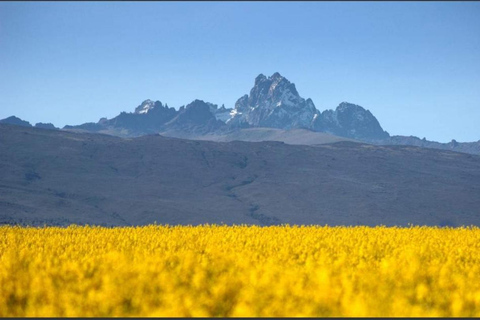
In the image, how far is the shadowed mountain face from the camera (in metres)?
112

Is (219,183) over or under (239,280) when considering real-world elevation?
under

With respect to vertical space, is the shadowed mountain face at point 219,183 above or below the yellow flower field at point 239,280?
below

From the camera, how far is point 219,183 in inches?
5871

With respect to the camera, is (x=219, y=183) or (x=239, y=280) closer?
(x=239, y=280)

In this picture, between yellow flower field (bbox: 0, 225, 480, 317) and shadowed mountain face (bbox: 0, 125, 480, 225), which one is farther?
shadowed mountain face (bbox: 0, 125, 480, 225)

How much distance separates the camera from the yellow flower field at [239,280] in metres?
9.12

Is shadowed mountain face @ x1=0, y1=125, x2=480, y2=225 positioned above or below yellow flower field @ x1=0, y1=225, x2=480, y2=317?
below

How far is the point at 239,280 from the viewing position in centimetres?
1026

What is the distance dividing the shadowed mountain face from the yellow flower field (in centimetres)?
7169

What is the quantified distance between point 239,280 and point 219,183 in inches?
5471

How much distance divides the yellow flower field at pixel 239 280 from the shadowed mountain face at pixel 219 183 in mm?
71691

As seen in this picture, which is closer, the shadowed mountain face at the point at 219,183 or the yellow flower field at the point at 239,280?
the yellow flower field at the point at 239,280

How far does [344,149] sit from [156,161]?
57643 millimetres

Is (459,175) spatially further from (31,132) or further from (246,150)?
(31,132)
